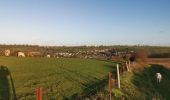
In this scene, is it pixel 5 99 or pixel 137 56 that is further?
pixel 137 56

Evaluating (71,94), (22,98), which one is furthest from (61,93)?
(22,98)

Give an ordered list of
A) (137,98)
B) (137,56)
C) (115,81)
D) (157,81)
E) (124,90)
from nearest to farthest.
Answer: (137,98), (124,90), (115,81), (157,81), (137,56)

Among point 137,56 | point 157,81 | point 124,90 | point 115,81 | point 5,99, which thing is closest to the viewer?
point 5,99

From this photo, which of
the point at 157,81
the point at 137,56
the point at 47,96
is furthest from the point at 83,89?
the point at 137,56

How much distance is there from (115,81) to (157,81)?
10441 mm

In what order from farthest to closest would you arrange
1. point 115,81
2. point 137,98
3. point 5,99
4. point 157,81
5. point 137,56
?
point 137,56, point 157,81, point 115,81, point 137,98, point 5,99

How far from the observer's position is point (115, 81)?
1118 inches

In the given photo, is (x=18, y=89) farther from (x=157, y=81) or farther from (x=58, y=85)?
(x=157, y=81)

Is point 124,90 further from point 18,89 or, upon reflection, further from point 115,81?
point 18,89

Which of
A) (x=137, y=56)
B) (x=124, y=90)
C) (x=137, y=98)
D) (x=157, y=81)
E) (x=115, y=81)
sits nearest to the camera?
(x=137, y=98)

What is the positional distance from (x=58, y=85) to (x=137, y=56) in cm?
5668

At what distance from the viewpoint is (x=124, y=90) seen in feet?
84.2

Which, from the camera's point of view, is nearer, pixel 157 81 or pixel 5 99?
pixel 5 99

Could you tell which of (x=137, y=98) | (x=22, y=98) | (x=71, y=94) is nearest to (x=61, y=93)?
(x=71, y=94)
